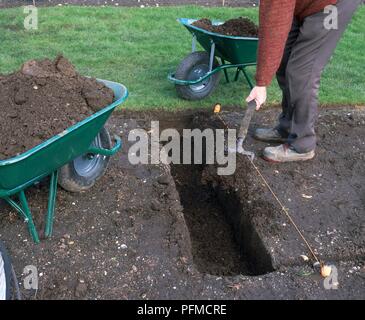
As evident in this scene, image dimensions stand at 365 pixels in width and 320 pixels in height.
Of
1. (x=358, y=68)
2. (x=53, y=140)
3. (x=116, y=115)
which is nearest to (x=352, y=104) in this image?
(x=358, y=68)

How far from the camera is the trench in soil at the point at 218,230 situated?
345cm

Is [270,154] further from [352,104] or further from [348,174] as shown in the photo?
[352,104]

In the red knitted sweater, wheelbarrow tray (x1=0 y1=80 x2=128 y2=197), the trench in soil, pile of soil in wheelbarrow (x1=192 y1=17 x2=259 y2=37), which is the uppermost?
the red knitted sweater

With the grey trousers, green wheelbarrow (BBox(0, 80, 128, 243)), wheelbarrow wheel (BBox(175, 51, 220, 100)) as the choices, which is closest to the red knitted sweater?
the grey trousers

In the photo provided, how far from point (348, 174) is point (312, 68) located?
1045 mm

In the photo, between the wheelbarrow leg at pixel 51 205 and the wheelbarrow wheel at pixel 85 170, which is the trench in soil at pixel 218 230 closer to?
the wheelbarrow wheel at pixel 85 170

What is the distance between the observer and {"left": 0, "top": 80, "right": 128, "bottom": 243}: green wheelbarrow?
2633 mm

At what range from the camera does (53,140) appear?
264 cm

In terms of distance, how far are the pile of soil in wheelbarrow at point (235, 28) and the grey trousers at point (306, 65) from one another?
42.9 inches


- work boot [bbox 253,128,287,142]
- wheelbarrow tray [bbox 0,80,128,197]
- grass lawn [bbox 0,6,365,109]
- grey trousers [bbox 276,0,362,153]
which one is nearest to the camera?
wheelbarrow tray [bbox 0,80,128,197]

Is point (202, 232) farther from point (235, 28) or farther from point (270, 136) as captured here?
point (235, 28)

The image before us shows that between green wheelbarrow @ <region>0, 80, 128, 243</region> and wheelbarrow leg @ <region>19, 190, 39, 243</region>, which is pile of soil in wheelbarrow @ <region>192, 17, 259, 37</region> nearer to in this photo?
green wheelbarrow @ <region>0, 80, 128, 243</region>

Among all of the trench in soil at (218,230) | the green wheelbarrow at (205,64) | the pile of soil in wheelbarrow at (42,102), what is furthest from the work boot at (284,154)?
the pile of soil in wheelbarrow at (42,102)

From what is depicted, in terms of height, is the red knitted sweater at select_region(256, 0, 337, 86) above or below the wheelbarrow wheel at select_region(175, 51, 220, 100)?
above
